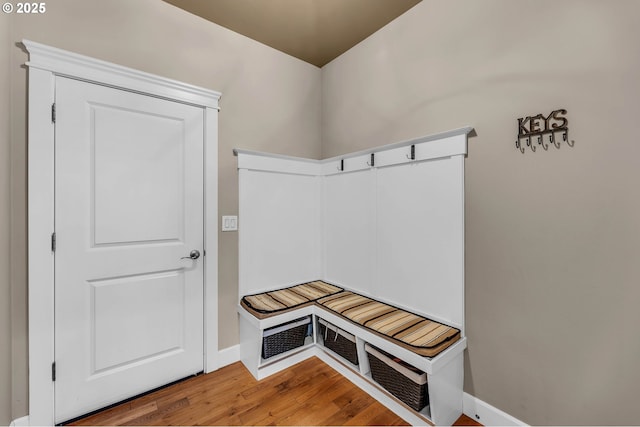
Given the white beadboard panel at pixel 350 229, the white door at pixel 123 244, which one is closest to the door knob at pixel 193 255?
the white door at pixel 123 244

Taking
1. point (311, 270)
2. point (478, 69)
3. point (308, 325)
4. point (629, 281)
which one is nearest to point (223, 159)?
point (311, 270)

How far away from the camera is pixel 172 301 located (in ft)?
6.35

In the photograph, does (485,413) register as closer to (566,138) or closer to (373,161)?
(566,138)

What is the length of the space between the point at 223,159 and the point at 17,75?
116 cm

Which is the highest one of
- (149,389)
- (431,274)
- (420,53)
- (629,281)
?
(420,53)

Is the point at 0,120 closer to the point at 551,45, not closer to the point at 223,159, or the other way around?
the point at 223,159

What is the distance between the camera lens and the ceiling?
1.94 metres

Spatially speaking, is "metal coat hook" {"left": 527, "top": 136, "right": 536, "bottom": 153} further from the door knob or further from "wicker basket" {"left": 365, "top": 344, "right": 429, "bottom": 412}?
the door knob

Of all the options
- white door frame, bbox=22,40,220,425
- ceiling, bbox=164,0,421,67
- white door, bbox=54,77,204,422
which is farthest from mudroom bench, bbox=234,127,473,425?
white door frame, bbox=22,40,220,425

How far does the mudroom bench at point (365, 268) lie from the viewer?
63.7 inches

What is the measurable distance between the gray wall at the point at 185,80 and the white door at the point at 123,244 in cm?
16

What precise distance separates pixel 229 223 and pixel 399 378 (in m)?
1.61

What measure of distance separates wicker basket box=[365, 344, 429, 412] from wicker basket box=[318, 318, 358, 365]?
5.9 inches

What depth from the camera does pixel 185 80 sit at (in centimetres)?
199
